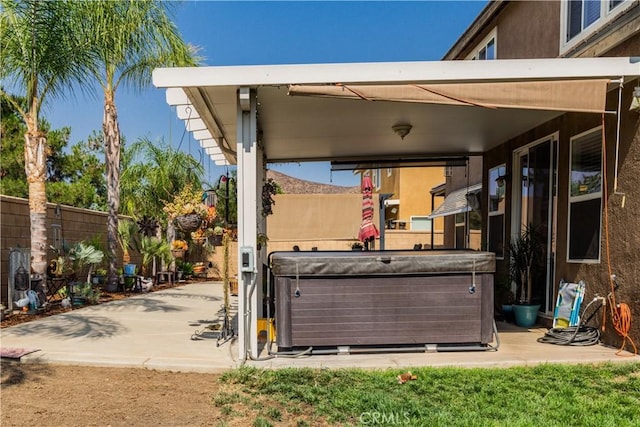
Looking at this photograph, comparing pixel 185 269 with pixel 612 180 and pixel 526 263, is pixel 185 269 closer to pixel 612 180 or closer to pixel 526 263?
pixel 526 263

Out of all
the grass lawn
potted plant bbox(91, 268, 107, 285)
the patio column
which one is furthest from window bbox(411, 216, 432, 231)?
the patio column

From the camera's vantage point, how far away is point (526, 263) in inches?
278

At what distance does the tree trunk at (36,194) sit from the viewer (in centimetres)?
827

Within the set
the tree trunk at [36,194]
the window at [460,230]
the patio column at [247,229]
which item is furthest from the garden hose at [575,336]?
the tree trunk at [36,194]

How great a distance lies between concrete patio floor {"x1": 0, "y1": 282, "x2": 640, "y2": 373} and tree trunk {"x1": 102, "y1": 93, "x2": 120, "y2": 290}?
406 centimetres

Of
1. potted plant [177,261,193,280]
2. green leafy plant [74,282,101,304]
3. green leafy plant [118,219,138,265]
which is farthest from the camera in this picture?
potted plant [177,261,193,280]

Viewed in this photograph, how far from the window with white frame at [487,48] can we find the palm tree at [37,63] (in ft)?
28.3

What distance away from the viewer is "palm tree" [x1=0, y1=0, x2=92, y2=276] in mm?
7691

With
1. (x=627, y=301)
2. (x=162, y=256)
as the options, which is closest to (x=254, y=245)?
(x=627, y=301)

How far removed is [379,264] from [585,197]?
116 inches

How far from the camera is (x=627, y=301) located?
16.4 ft

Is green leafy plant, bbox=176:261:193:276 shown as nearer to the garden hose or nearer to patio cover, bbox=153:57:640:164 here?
patio cover, bbox=153:57:640:164

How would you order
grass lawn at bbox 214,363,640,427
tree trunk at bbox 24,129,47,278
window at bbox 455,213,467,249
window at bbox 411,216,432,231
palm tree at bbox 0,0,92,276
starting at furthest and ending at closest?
1. window at bbox 411,216,432,231
2. window at bbox 455,213,467,249
3. tree trunk at bbox 24,129,47,278
4. palm tree at bbox 0,0,92,276
5. grass lawn at bbox 214,363,640,427

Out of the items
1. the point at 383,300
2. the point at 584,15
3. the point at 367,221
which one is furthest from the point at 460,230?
the point at 383,300
